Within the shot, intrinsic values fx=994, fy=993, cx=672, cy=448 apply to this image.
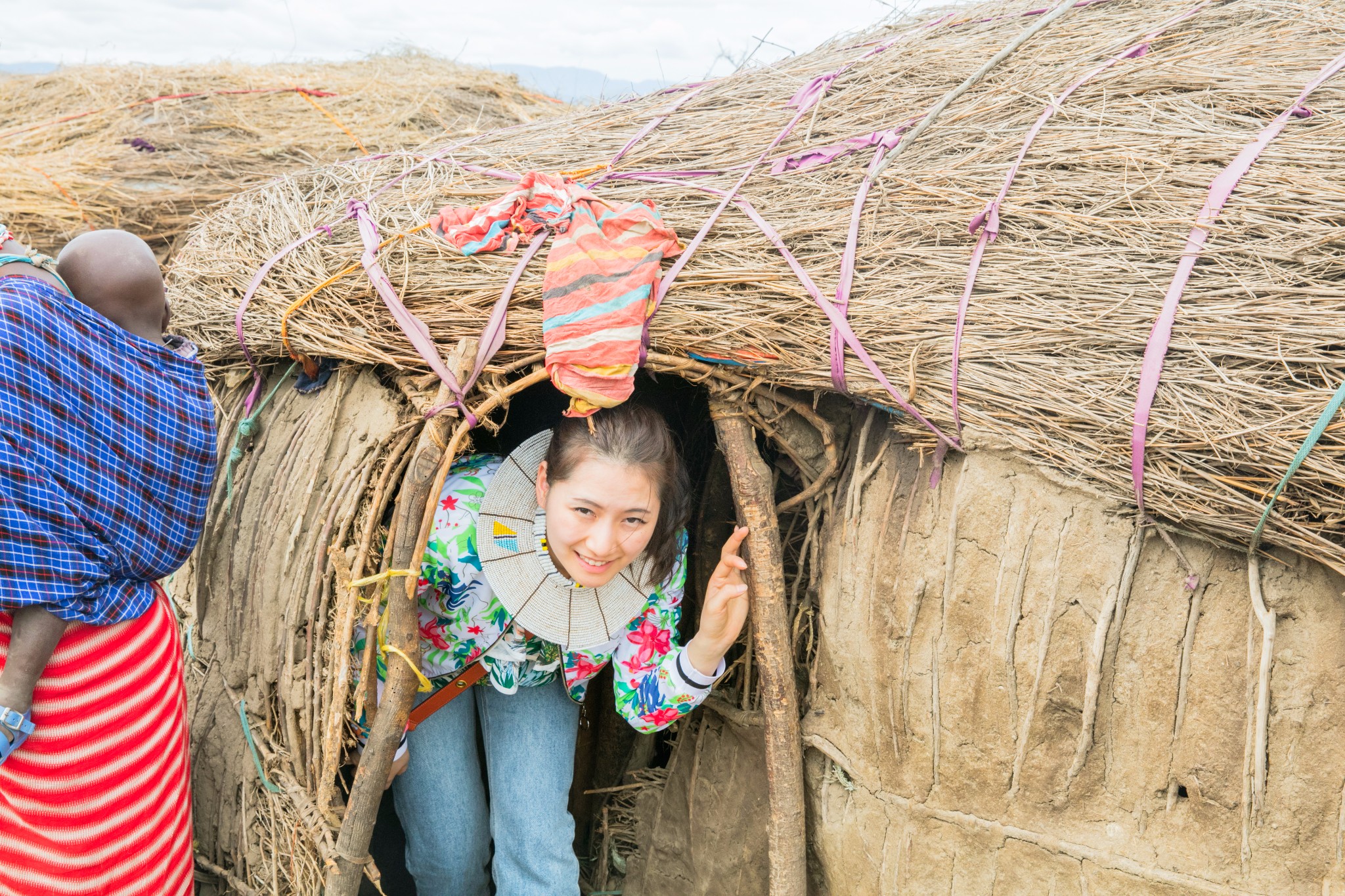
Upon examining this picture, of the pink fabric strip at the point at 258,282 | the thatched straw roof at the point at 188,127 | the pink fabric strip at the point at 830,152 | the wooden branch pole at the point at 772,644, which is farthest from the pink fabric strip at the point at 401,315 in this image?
the thatched straw roof at the point at 188,127

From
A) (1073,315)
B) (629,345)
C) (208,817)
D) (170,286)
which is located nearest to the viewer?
(1073,315)

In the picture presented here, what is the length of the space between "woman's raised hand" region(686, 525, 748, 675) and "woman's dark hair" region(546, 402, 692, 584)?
179 mm

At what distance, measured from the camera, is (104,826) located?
2.18m

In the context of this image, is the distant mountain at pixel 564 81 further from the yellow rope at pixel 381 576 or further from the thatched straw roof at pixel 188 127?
the yellow rope at pixel 381 576

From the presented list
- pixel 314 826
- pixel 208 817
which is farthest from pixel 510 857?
pixel 208 817

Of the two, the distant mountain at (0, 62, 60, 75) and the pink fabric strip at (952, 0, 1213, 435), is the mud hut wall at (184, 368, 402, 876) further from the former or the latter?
the distant mountain at (0, 62, 60, 75)

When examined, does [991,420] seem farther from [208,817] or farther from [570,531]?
[208,817]

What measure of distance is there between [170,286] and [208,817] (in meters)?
1.79

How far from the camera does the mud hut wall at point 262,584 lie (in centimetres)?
277

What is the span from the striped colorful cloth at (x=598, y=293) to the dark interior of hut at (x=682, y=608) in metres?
0.32

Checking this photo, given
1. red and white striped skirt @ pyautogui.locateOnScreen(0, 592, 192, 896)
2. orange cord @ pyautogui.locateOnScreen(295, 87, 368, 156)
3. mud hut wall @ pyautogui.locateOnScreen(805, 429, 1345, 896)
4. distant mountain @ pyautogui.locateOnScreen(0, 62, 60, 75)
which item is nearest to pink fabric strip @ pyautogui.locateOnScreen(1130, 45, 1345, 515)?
mud hut wall @ pyautogui.locateOnScreen(805, 429, 1345, 896)

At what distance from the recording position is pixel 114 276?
221 cm

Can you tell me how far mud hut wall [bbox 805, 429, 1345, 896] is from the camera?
6.93ft

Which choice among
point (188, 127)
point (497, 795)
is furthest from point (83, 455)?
point (188, 127)
